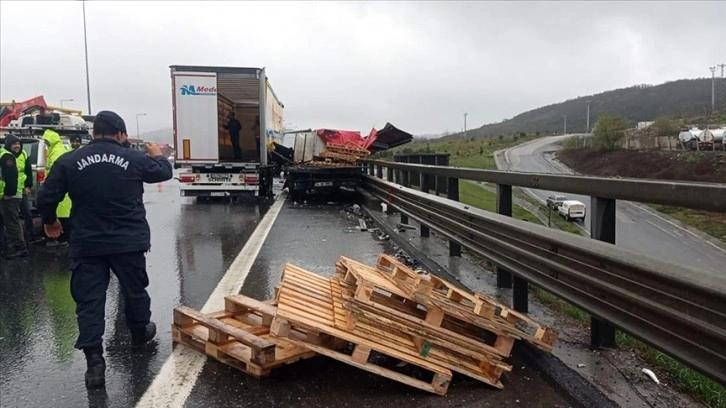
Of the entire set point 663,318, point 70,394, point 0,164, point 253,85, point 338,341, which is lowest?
point 70,394

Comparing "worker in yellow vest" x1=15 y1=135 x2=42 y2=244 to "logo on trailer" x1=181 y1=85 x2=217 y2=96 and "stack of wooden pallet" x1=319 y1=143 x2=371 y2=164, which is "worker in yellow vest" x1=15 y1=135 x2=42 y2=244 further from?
"stack of wooden pallet" x1=319 y1=143 x2=371 y2=164

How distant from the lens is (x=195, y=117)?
16016mm

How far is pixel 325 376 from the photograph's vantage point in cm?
378

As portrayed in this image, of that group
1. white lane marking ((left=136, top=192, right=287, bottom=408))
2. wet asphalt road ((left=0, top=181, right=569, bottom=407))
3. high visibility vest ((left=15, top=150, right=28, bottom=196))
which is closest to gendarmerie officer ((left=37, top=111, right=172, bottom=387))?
wet asphalt road ((left=0, top=181, right=569, bottom=407))

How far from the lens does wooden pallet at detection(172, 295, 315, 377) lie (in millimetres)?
3656

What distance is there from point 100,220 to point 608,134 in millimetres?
7940

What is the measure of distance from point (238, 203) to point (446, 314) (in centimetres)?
1287

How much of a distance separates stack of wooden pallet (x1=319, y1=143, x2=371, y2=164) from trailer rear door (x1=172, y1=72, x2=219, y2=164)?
11.2 ft

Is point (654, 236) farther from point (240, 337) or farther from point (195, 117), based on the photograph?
point (195, 117)

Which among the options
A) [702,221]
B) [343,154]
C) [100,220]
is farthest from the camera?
[343,154]

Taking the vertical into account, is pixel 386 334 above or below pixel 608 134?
below

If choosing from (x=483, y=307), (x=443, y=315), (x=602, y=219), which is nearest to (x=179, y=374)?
(x=443, y=315)

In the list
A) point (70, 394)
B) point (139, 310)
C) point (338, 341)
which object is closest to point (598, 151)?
point (338, 341)

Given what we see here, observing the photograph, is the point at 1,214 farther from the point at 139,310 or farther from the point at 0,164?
the point at 139,310
